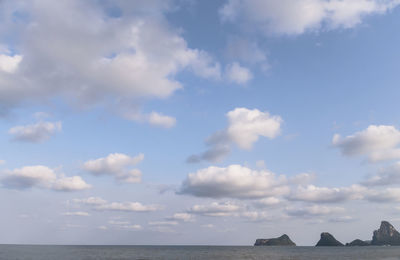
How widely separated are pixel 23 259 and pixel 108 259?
37.4m

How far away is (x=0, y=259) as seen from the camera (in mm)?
144500

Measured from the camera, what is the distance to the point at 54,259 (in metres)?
148

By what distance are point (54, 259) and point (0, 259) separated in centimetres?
2274

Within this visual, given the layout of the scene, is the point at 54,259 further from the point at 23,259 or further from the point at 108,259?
the point at 108,259

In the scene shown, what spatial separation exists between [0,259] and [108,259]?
46443 millimetres

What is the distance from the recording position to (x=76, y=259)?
148 m

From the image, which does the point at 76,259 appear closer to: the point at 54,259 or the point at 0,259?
the point at 54,259

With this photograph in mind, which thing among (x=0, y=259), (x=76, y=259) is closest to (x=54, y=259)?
(x=76, y=259)

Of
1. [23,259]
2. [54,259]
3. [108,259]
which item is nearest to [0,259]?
[23,259]

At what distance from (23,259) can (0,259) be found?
9181mm

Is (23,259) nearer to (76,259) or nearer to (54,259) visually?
(54,259)

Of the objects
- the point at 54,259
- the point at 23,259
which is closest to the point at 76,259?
the point at 54,259

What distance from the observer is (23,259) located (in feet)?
484

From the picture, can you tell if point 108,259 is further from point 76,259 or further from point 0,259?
point 0,259
